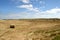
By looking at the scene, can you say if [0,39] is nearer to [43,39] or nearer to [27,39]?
[27,39]

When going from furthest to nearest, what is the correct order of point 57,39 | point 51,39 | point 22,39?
point 22,39, point 51,39, point 57,39

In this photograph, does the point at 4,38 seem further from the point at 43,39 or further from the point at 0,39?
the point at 43,39

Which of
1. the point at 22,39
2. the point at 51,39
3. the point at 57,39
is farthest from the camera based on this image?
the point at 22,39

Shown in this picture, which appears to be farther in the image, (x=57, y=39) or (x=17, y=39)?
(x=17, y=39)

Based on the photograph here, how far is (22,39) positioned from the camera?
1867 cm

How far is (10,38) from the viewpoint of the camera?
1961 centimetres

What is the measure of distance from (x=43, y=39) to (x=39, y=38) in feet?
3.19

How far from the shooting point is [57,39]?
16.2 m

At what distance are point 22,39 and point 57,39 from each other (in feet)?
17.3

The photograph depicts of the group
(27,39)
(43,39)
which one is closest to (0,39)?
(27,39)

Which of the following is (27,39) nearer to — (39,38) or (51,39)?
(39,38)

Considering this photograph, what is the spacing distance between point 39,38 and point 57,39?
3289 mm

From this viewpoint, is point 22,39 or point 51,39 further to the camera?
point 22,39

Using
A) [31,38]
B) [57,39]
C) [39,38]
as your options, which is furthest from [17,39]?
[57,39]
